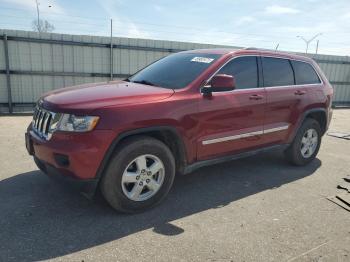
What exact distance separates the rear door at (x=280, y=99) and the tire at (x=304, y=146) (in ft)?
1.06

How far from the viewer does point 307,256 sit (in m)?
2.92

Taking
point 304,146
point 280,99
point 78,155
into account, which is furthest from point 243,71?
point 78,155

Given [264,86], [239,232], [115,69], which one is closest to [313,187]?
[264,86]

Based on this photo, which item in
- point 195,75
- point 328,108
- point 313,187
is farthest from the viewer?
point 328,108

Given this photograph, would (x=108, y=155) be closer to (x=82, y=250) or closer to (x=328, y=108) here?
(x=82, y=250)

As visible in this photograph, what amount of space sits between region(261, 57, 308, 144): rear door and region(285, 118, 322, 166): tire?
32 cm

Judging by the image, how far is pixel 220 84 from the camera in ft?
12.4

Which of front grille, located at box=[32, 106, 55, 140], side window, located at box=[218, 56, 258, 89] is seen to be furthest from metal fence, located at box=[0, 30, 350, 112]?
side window, located at box=[218, 56, 258, 89]

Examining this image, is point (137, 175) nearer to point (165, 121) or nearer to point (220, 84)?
point (165, 121)

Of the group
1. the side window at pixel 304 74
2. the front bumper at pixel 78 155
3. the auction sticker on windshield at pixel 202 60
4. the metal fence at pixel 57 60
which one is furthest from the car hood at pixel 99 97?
the metal fence at pixel 57 60

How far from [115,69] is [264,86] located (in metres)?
7.19

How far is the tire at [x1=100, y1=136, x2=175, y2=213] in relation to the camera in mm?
3307

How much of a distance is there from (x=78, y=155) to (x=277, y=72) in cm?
328

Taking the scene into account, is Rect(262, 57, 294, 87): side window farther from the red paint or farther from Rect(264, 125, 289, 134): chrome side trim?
Rect(264, 125, 289, 134): chrome side trim
